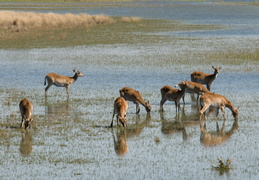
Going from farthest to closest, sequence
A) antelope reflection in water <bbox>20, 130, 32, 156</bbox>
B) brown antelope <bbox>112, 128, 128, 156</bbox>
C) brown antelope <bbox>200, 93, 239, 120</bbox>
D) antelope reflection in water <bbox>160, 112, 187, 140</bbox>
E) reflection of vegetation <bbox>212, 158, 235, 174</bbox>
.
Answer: brown antelope <bbox>200, 93, 239, 120</bbox>, antelope reflection in water <bbox>160, 112, 187, 140</bbox>, brown antelope <bbox>112, 128, 128, 156</bbox>, antelope reflection in water <bbox>20, 130, 32, 156</bbox>, reflection of vegetation <bbox>212, 158, 235, 174</bbox>

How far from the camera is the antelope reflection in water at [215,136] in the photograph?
1497 centimetres

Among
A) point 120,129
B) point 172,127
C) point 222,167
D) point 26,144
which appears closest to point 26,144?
point 26,144

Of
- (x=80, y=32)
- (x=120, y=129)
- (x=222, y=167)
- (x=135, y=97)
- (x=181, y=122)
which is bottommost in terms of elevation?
(x=222, y=167)

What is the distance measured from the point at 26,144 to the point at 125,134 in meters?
2.86

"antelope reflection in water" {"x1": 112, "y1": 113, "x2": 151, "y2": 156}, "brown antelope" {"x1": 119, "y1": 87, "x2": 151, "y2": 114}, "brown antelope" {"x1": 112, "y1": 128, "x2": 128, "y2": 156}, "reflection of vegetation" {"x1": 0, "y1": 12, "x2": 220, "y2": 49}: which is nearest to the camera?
"brown antelope" {"x1": 112, "y1": 128, "x2": 128, "y2": 156}

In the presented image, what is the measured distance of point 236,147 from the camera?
47.4 ft

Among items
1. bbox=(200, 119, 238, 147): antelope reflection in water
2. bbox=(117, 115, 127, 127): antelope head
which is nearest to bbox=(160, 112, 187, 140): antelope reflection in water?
bbox=(200, 119, 238, 147): antelope reflection in water

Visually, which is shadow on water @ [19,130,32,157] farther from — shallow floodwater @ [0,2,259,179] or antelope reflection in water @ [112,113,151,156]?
antelope reflection in water @ [112,113,151,156]

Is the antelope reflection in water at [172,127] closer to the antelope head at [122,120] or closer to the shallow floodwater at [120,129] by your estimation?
the shallow floodwater at [120,129]

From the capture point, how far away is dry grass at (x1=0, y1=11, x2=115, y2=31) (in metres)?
50.1

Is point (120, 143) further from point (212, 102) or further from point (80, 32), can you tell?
point (80, 32)

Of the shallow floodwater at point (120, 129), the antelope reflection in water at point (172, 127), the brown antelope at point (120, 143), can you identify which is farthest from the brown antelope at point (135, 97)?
the brown antelope at point (120, 143)

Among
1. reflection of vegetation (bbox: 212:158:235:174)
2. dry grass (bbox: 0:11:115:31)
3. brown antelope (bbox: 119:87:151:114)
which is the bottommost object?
reflection of vegetation (bbox: 212:158:235:174)

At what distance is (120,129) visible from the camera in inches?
642
